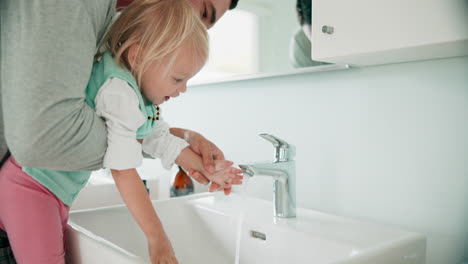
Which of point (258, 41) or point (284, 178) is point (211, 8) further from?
point (284, 178)

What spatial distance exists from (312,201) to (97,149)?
0.74m

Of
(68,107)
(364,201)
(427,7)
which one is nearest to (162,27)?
(68,107)

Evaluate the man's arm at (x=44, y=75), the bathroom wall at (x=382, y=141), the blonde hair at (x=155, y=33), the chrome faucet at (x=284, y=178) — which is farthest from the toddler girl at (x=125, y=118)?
the bathroom wall at (x=382, y=141)

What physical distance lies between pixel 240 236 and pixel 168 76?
0.52 meters

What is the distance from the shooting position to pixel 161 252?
0.82m

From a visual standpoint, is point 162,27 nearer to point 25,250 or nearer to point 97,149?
point 97,149

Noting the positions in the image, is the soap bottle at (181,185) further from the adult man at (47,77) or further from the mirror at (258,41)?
the adult man at (47,77)

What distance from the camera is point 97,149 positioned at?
2.56 feet

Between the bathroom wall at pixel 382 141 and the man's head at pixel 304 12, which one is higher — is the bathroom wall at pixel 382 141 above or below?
below

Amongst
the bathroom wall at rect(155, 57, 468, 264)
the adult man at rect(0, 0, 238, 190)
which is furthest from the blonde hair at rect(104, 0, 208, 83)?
the bathroom wall at rect(155, 57, 468, 264)

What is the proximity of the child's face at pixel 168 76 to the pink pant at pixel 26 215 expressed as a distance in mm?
302

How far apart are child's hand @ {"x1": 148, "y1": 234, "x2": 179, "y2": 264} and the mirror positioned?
2.25 ft

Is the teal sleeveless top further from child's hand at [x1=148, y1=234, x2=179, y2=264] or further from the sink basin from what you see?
child's hand at [x1=148, y1=234, x2=179, y2=264]

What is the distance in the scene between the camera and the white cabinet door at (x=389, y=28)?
735 mm
